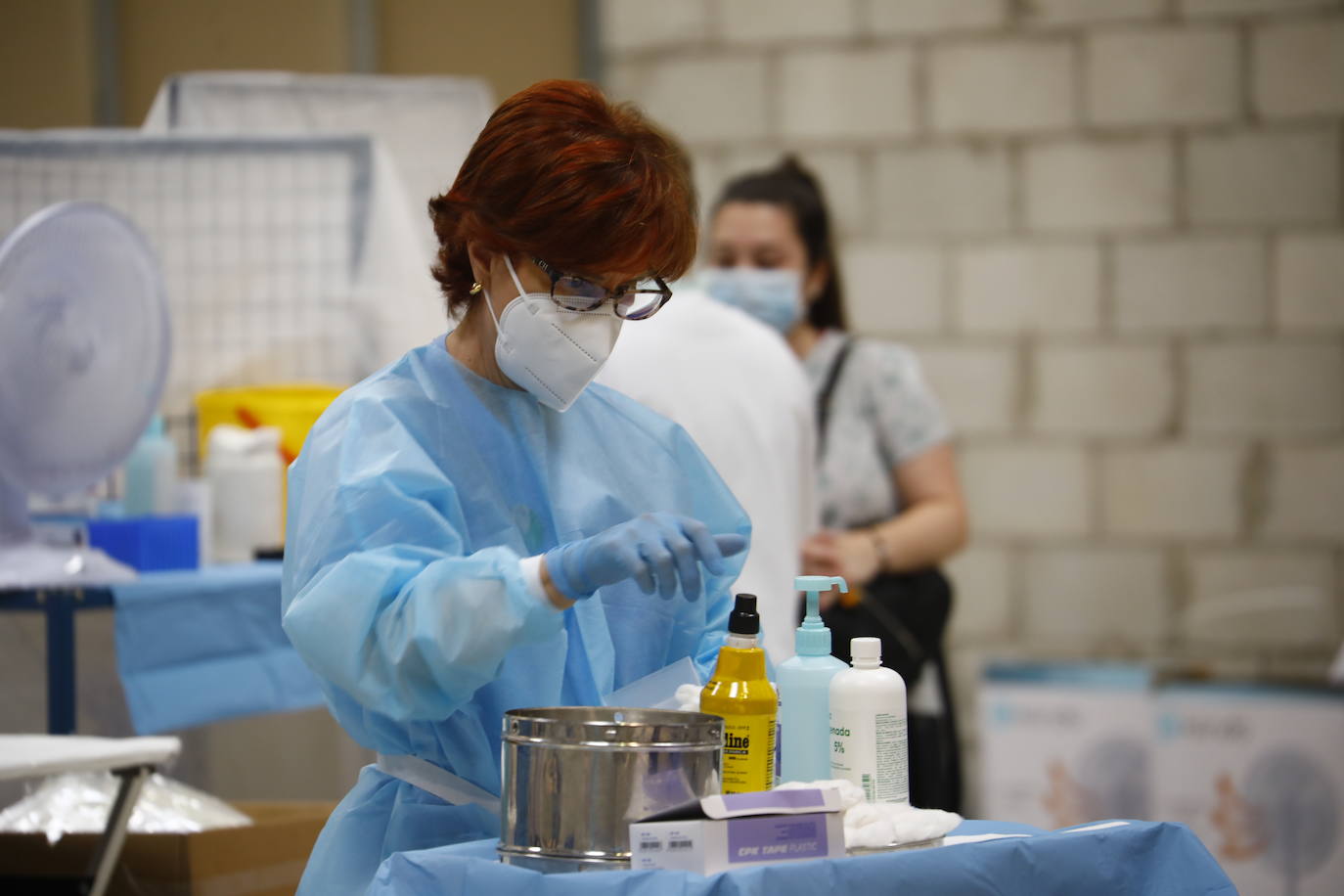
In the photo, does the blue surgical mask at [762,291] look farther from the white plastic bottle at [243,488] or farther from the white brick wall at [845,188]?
the white brick wall at [845,188]

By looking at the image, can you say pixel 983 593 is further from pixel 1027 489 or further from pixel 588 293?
pixel 588 293

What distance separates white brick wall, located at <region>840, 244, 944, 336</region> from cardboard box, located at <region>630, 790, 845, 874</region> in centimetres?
297

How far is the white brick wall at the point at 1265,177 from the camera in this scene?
3.78 m

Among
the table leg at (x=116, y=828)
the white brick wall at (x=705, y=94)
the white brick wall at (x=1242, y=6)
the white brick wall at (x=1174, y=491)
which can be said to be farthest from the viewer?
the white brick wall at (x=705, y=94)

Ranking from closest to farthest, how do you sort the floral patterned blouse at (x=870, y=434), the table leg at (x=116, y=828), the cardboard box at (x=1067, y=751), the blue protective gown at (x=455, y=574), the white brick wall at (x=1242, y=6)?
the blue protective gown at (x=455, y=574), the table leg at (x=116, y=828), the floral patterned blouse at (x=870, y=434), the cardboard box at (x=1067, y=751), the white brick wall at (x=1242, y=6)

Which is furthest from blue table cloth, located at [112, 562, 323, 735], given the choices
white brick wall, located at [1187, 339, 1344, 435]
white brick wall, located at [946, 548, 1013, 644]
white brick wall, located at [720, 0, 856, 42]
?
white brick wall, located at [1187, 339, 1344, 435]

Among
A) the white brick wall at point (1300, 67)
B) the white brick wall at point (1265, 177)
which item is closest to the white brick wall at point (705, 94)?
the white brick wall at point (1265, 177)

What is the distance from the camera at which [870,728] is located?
1241 millimetres

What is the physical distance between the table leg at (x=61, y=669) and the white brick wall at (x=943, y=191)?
2.48m

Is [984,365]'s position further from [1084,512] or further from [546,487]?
[546,487]

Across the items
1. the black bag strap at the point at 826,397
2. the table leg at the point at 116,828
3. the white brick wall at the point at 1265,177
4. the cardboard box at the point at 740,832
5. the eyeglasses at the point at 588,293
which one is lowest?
the table leg at the point at 116,828

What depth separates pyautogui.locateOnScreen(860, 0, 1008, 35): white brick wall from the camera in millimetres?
3922

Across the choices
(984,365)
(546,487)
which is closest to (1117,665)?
(984,365)

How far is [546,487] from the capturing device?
1403 mm
